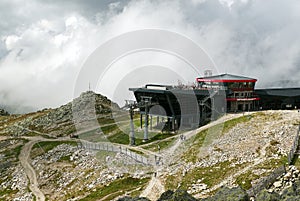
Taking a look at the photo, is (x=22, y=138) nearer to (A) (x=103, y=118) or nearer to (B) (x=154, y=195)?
(A) (x=103, y=118)

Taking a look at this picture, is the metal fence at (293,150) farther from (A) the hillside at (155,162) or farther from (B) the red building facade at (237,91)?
(B) the red building facade at (237,91)

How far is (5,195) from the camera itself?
6378 cm

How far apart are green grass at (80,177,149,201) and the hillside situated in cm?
18

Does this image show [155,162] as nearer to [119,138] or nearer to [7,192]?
[119,138]

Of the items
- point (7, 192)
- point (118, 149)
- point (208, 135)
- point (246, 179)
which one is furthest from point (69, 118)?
point (246, 179)

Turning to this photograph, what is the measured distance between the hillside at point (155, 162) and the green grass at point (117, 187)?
0.18 metres

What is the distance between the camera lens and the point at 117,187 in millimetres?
52344

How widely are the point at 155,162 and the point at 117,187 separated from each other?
9.15 meters

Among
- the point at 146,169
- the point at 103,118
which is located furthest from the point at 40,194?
the point at 103,118

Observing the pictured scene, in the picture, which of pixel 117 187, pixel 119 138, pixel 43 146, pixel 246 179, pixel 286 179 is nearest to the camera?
pixel 286 179

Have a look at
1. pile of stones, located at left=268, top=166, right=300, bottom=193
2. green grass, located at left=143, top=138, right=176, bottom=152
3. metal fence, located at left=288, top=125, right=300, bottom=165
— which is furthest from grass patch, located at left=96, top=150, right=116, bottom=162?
pile of stones, located at left=268, top=166, right=300, bottom=193

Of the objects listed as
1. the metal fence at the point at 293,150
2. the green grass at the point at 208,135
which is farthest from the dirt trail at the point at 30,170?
the metal fence at the point at 293,150

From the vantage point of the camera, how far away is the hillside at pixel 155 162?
45719mm

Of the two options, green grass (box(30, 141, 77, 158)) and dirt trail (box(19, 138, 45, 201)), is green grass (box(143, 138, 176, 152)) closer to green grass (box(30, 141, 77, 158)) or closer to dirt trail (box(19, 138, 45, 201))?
dirt trail (box(19, 138, 45, 201))
